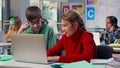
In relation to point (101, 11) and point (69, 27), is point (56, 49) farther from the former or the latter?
point (101, 11)

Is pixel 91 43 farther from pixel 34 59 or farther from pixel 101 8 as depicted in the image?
pixel 101 8

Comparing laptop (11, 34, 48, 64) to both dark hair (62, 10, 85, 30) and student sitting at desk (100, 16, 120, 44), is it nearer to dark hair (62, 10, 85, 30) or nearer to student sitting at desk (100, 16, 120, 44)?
dark hair (62, 10, 85, 30)

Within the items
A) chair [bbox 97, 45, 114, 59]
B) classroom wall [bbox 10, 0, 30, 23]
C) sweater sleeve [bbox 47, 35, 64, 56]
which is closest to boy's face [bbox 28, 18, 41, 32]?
sweater sleeve [bbox 47, 35, 64, 56]

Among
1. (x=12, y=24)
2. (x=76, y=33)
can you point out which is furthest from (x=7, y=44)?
(x=76, y=33)

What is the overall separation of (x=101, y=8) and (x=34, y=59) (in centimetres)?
476

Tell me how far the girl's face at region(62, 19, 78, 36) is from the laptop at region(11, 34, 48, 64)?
0.43m

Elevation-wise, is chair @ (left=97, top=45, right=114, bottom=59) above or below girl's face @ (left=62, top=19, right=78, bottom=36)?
below

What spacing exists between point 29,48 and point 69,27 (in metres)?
0.49

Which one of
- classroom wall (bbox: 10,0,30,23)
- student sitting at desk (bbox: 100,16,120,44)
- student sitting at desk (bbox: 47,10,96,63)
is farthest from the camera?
classroom wall (bbox: 10,0,30,23)

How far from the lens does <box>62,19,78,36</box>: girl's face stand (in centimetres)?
230

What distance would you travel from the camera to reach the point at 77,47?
239 centimetres

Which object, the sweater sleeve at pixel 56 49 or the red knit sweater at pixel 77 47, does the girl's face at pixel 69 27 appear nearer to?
the red knit sweater at pixel 77 47

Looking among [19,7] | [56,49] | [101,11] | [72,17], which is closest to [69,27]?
[72,17]

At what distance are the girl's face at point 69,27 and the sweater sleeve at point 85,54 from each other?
0.12m
